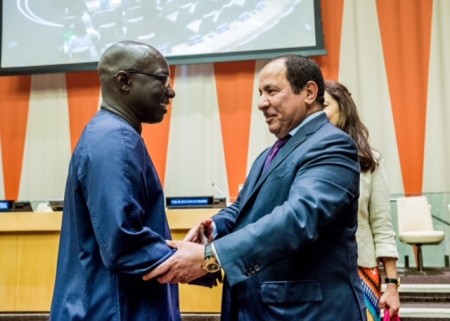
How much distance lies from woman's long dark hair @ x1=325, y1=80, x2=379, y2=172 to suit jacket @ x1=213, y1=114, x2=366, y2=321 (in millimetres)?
576

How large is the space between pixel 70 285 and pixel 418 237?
3697 millimetres

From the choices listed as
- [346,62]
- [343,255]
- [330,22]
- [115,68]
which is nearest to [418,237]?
[346,62]

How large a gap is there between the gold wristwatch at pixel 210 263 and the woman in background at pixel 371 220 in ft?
2.45

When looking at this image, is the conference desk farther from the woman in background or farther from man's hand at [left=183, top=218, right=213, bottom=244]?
man's hand at [left=183, top=218, right=213, bottom=244]

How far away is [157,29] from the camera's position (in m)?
5.54

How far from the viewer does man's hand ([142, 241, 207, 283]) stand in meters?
1.20

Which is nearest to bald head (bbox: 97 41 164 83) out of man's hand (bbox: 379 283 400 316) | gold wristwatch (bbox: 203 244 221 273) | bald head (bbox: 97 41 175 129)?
bald head (bbox: 97 41 175 129)

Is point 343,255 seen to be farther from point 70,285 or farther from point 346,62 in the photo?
point 346,62

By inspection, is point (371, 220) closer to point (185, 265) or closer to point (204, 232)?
point (204, 232)

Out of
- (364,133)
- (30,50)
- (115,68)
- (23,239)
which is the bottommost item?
(23,239)

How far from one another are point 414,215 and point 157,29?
305cm

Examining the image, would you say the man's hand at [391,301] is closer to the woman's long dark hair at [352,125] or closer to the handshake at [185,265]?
the woman's long dark hair at [352,125]

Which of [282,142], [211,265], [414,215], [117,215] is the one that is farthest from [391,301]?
[414,215]

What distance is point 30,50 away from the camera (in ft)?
18.9
